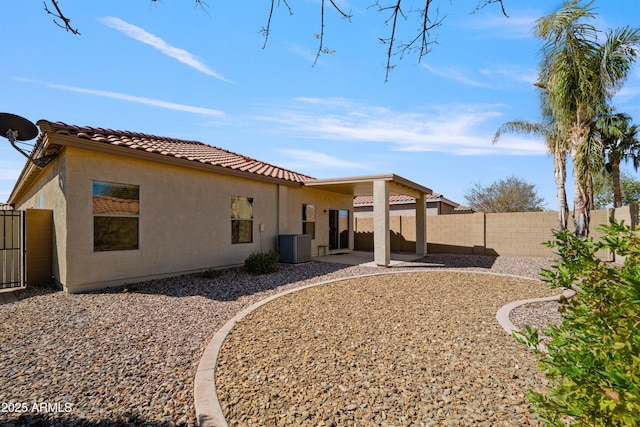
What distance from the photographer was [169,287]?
7719mm

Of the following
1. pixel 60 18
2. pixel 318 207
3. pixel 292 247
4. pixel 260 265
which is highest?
pixel 60 18

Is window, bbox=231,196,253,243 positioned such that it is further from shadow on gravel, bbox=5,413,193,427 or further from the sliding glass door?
shadow on gravel, bbox=5,413,193,427

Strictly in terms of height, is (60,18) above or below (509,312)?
above

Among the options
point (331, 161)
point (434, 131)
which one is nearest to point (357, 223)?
point (331, 161)

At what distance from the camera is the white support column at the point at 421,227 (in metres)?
Answer: 15.4

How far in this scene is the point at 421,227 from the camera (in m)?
15.5

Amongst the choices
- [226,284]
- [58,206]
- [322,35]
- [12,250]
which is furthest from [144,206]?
[322,35]

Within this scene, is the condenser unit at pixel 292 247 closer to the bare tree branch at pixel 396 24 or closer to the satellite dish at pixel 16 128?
the satellite dish at pixel 16 128

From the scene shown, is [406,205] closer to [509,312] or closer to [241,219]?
[241,219]

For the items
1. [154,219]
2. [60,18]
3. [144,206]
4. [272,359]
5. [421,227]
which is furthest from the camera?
[421,227]

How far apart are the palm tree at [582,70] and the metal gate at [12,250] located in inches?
602

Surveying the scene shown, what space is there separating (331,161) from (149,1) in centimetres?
1517

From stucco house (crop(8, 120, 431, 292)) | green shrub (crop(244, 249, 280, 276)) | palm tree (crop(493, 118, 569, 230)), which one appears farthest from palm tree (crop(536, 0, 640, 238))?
green shrub (crop(244, 249, 280, 276))

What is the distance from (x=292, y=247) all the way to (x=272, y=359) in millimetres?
8048
